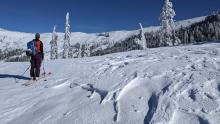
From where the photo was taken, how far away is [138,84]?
286 inches

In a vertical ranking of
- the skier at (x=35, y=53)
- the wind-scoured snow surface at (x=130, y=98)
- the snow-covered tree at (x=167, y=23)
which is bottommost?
the wind-scoured snow surface at (x=130, y=98)

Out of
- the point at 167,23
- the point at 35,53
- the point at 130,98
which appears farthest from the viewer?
the point at 167,23

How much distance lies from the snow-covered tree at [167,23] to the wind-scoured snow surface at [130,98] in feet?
139

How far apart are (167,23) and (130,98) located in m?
46.2

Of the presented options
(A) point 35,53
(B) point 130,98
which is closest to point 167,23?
(A) point 35,53

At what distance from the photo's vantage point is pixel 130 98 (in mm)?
6406

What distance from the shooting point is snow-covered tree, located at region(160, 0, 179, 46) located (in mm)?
→ 50688

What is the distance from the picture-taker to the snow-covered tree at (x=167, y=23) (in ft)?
166

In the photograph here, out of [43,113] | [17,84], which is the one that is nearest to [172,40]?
[17,84]

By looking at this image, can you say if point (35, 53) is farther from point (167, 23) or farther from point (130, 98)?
point (167, 23)

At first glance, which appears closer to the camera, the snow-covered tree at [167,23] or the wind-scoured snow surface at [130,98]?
the wind-scoured snow surface at [130,98]

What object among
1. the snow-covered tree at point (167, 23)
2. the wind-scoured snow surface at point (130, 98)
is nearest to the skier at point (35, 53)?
the wind-scoured snow surface at point (130, 98)

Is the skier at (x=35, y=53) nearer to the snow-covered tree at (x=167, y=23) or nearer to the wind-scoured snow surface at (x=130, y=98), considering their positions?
the wind-scoured snow surface at (x=130, y=98)

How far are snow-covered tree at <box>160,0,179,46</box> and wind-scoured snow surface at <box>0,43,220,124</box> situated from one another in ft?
139
